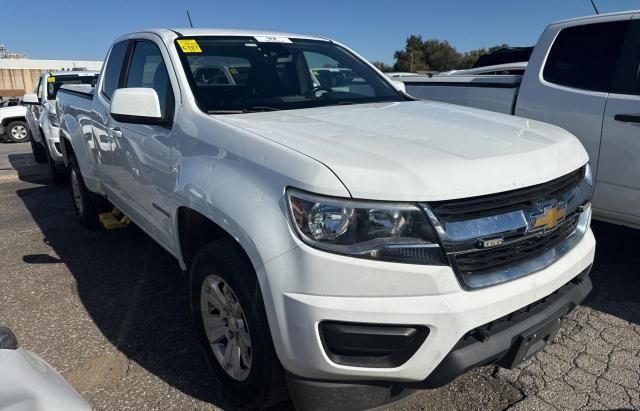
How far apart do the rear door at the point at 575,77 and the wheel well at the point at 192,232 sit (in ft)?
9.20

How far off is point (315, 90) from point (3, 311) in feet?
8.61

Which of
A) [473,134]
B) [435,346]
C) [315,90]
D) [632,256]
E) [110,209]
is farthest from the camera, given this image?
[110,209]

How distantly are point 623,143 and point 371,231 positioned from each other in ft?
8.61

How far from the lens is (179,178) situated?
2635 millimetres

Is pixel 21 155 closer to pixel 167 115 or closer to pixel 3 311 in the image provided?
pixel 3 311

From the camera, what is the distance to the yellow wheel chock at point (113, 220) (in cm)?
492

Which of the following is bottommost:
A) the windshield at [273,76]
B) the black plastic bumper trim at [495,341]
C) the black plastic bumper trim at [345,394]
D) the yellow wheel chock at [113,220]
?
the yellow wheel chock at [113,220]

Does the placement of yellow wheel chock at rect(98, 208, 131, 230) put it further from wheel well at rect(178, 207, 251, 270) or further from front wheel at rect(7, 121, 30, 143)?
front wheel at rect(7, 121, 30, 143)

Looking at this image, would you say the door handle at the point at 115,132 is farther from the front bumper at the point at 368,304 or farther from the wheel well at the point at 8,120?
the wheel well at the point at 8,120

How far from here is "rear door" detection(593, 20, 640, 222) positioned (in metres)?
3.53

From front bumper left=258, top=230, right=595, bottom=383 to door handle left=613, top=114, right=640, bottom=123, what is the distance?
7.61ft

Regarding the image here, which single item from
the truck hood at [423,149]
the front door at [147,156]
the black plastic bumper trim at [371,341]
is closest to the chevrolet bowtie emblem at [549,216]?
the truck hood at [423,149]

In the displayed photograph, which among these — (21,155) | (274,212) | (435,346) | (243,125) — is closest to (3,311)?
(243,125)

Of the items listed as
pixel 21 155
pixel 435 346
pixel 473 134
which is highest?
pixel 473 134
